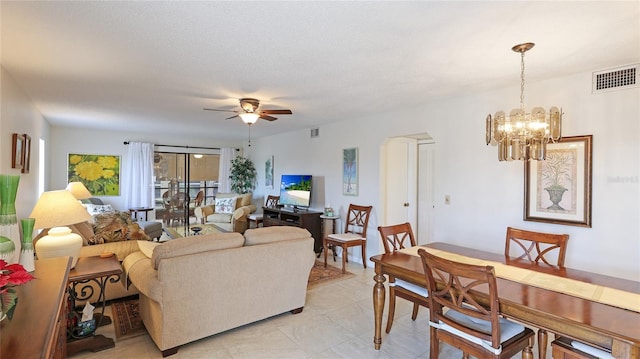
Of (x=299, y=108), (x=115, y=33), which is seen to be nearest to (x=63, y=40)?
(x=115, y=33)

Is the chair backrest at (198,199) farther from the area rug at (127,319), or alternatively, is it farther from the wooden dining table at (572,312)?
the wooden dining table at (572,312)

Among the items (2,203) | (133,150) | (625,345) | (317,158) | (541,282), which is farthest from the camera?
(133,150)

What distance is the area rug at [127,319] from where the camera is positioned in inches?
108

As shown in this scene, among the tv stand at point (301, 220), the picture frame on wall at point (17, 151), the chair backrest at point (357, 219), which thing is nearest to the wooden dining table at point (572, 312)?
the chair backrest at point (357, 219)

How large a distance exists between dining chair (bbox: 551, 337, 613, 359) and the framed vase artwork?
1592 mm

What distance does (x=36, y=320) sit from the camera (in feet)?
3.88

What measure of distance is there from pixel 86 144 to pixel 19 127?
11.8 ft

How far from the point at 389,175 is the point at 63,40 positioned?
403 centimetres

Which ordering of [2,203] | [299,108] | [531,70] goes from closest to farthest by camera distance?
[2,203] → [531,70] → [299,108]

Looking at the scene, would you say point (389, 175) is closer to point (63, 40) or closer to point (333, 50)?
point (333, 50)

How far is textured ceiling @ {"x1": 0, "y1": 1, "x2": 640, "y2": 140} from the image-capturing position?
183cm

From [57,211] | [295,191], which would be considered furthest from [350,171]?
[57,211]

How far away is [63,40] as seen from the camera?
223 cm

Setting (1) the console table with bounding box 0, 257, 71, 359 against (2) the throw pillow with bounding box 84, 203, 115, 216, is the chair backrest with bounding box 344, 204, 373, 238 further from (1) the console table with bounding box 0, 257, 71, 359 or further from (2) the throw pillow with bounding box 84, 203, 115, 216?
(2) the throw pillow with bounding box 84, 203, 115, 216
